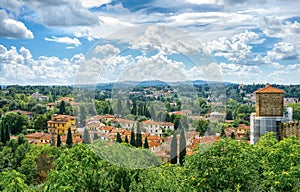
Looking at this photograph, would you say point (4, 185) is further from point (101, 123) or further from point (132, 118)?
point (132, 118)

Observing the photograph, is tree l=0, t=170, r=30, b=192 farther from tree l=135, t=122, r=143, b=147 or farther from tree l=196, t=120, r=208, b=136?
tree l=196, t=120, r=208, b=136

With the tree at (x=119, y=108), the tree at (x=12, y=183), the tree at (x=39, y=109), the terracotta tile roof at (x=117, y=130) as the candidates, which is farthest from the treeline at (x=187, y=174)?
the tree at (x=39, y=109)

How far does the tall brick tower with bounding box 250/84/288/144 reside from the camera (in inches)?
605

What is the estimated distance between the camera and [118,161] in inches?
234

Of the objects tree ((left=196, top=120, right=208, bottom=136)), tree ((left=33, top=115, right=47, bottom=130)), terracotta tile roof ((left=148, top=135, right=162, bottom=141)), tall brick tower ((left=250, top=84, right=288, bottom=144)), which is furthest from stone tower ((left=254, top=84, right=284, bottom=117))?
tree ((left=33, top=115, right=47, bottom=130))

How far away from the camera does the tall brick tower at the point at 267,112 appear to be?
15.4 m

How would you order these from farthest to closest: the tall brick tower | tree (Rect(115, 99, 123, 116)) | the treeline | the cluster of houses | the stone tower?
1. the stone tower
2. the tall brick tower
3. the treeline
4. the cluster of houses
5. tree (Rect(115, 99, 123, 116))

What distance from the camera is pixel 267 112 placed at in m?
15.6

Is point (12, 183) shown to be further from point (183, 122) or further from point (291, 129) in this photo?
point (291, 129)

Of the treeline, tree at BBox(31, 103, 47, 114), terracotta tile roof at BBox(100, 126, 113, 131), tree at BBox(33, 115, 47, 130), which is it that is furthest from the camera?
tree at BBox(31, 103, 47, 114)

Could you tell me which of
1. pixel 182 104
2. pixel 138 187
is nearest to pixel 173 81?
pixel 182 104

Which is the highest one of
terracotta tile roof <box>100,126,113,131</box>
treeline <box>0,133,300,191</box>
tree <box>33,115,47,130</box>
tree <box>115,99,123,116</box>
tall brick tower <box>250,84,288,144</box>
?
tree <box>115,99,123,116</box>

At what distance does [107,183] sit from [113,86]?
319cm

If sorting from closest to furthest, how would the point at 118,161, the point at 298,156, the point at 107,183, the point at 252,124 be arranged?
the point at 118,161
the point at 107,183
the point at 298,156
the point at 252,124
